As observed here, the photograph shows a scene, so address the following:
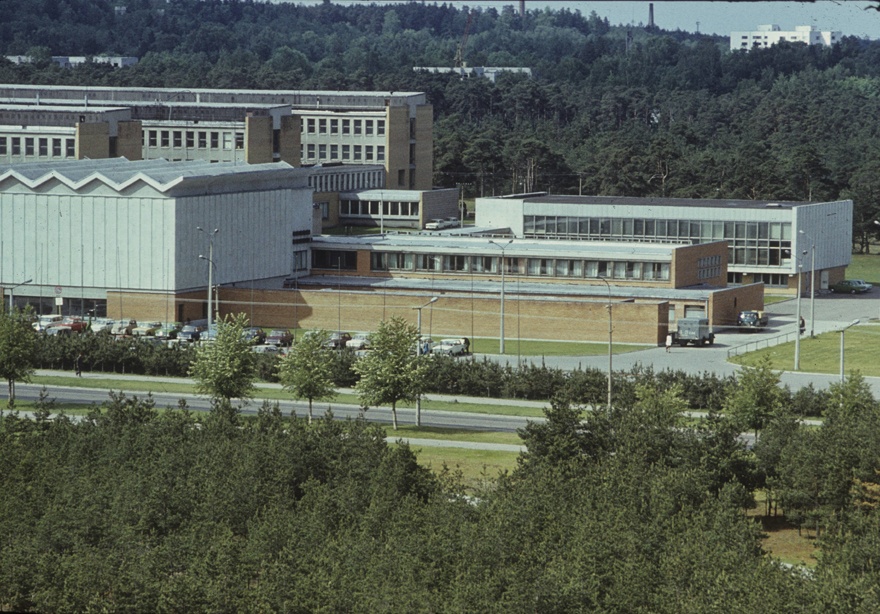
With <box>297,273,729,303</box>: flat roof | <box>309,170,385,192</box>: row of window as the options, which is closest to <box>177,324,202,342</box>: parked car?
<box>297,273,729,303</box>: flat roof

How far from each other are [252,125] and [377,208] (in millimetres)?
9774

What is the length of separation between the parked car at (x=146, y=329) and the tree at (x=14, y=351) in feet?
45.5

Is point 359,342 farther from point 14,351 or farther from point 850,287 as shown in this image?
point 850,287

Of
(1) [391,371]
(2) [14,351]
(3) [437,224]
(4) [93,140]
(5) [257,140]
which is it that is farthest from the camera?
(5) [257,140]

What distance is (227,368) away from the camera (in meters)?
51.2

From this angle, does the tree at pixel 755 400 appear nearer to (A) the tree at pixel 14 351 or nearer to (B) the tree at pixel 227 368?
(B) the tree at pixel 227 368

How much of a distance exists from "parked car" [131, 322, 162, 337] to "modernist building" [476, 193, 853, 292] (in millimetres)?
27009

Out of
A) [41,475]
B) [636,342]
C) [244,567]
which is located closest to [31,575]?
[244,567]

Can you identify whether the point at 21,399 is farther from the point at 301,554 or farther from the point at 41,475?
the point at 301,554

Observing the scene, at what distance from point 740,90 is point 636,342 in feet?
327

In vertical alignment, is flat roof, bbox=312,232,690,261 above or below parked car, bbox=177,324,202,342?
above

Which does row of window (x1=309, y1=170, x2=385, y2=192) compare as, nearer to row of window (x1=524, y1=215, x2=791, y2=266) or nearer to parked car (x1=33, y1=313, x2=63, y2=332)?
row of window (x1=524, y1=215, x2=791, y2=266)

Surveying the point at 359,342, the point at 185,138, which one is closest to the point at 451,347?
the point at 359,342

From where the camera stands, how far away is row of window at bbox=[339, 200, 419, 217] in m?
101
